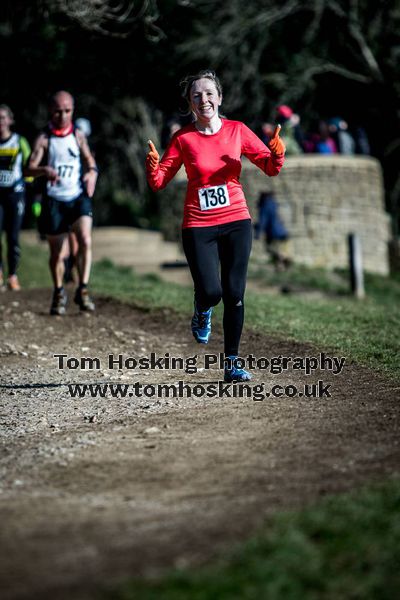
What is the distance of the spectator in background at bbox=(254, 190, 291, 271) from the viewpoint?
2291 centimetres

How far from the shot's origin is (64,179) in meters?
12.6

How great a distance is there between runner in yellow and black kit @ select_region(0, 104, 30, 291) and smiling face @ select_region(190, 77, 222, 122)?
22.0 ft

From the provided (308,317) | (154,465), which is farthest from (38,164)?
(154,465)

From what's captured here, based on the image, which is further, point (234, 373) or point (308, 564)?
point (234, 373)

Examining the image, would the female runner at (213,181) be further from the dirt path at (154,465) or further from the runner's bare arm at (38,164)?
the runner's bare arm at (38,164)

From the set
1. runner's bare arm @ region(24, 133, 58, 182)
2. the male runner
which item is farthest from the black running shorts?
runner's bare arm @ region(24, 133, 58, 182)

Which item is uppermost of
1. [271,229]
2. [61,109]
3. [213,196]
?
[61,109]

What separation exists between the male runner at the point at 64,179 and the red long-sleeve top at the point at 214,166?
3867 mm

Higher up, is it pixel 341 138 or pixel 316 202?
pixel 341 138

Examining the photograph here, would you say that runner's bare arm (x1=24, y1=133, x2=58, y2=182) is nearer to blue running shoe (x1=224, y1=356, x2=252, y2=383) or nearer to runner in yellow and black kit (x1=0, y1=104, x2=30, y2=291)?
runner in yellow and black kit (x1=0, y1=104, x2=30, y2=291)

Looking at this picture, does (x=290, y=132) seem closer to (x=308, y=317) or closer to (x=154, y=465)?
(x=308, y=317)

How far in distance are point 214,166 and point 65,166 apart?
14.3 ft

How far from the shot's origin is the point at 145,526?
191 inches

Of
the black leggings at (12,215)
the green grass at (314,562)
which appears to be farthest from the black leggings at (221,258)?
the black leggings at (12,215)
